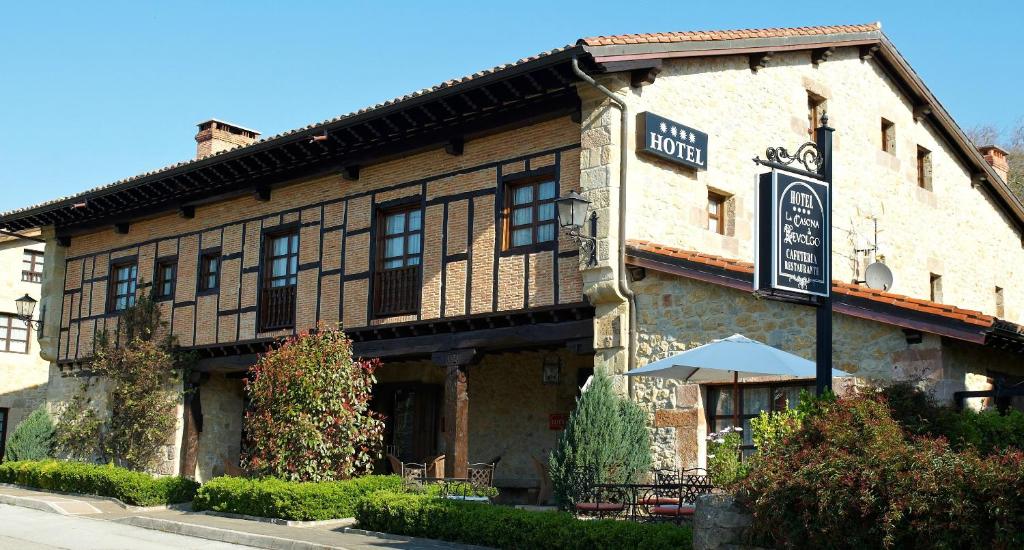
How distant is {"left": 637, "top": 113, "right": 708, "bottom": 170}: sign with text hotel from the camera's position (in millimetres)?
14242

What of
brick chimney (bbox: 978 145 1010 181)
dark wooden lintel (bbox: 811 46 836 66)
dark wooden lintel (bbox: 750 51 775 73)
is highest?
dark wooden lintel (bbox: 811 46 836 66)

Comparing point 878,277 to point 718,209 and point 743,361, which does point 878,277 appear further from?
point 743,361

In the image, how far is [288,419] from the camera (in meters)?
14.8

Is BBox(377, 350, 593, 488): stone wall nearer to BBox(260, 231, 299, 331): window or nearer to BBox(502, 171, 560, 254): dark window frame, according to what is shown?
BBox(502, 171, 560, 254): dark window frame

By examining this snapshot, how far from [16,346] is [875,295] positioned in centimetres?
2642

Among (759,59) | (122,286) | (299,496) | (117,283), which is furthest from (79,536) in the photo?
(759,59)

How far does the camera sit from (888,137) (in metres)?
19.0

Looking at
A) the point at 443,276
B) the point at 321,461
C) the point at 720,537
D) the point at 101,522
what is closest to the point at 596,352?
the point at 443,276

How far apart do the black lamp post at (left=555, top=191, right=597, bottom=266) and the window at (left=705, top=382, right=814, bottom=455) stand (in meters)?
2.33

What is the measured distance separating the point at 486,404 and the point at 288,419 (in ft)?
13.9

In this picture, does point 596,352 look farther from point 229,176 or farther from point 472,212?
point 229,176

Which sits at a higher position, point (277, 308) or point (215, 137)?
point (215, 137)

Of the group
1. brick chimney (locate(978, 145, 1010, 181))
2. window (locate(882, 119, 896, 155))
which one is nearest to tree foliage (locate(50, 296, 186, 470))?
window (locate(882, 119, 896, 155))

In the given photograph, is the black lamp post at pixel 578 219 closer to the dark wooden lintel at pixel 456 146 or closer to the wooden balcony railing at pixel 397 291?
the dark wooden lintel at pixel 456 146
